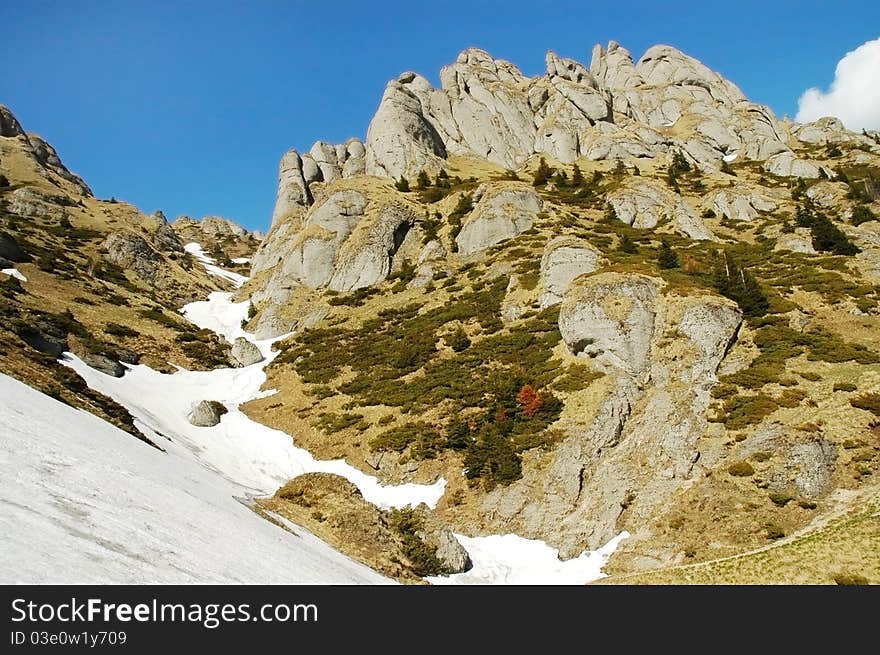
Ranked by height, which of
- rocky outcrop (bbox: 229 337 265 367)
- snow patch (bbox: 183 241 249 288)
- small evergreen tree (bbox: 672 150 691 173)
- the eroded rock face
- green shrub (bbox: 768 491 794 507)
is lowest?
green shrub (bbox: 768 491 794 507)

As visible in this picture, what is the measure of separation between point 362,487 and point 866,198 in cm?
9194

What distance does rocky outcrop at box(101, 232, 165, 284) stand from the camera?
76062 millimetres

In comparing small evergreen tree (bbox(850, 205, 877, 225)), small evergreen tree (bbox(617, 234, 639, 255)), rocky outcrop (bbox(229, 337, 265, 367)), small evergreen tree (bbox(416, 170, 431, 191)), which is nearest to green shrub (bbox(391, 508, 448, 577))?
rocky outcrop (bbox(229, 337, 265, 367))

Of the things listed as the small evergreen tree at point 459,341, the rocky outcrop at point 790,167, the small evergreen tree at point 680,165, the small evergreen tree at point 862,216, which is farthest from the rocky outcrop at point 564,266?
the rocky outcrop at point 790,167

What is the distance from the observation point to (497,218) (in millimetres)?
68000

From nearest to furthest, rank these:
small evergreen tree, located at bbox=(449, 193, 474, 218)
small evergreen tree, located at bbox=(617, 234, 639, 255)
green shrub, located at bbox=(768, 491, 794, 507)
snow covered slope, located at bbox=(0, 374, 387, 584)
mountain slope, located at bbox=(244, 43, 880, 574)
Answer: snow covered slope, located at bbox=(0, 374, 387, 584), green shrub, located at bbox=(768, 491, 794, 507), mountain slope, located at bbox=(244, 43, 880, 574), small evergreen tree, located at bbox=(617, 234, 639, 255), small evergreen tree, located at bbox=(449, 193, 474, 218)

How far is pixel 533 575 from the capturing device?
23.8 metres

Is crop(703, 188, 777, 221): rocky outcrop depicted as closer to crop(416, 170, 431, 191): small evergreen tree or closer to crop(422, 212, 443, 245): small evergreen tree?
crop(422, 212, 443, 245): small evergreen tree

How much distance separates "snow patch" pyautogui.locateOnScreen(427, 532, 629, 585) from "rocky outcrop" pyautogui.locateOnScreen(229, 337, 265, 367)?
115 feet

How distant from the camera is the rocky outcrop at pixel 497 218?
2633 inches

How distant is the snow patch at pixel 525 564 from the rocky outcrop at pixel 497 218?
45.6 m

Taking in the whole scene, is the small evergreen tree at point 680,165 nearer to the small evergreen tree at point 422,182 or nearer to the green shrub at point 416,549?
the small evergreen tree at point 422,182

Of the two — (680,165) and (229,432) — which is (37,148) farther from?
(680,165)
